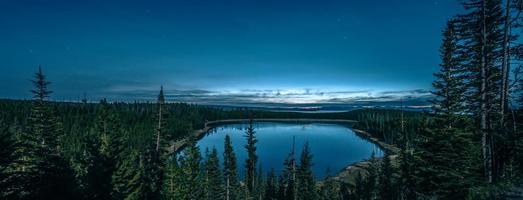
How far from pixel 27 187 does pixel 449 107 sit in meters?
27.2

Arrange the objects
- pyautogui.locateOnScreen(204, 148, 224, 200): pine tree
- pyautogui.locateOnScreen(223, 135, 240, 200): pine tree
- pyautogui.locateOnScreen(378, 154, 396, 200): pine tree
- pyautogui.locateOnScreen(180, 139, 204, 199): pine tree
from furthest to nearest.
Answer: pyautogui.locateOnScreen(204, 148, 224, 200): pine tree < pyautogui.locateOnScreen(223, 135, 240, 200): pine tree < pyautogui.locateOnScreen(378, 154, 396, 200): pine tree < pyautogui.locateOnScreen(180, 139, 204, 199): pine tree

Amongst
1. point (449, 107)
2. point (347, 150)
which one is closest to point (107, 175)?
point (449, 107)

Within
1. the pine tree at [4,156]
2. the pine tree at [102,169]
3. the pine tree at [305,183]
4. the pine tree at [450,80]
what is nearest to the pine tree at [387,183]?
the pine tree at [305,183]

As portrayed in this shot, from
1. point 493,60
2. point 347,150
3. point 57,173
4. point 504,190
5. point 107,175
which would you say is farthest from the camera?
point 347,150

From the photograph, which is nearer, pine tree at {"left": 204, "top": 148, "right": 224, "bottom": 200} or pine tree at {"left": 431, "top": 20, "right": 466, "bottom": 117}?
pine tree at {"left": 431, "top": 20, "right": 466, "bottom": 117}

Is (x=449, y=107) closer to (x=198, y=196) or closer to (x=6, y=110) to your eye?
(x=198, y=196)

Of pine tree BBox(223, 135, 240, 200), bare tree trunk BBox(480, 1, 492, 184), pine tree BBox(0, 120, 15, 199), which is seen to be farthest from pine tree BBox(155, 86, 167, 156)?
bare tree trunk BBox(480, 1, 492, 184)

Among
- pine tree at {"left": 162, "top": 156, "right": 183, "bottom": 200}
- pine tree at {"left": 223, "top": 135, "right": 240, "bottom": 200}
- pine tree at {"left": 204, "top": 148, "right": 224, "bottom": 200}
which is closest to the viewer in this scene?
pine tree at {"left": 162, "top": 156, "right": 183, "bottom": 200}

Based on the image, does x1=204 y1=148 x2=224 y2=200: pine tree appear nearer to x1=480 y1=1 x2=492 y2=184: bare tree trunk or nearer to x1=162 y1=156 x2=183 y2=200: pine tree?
x1=162 y1=156 x2=183 y2=200: pine tree

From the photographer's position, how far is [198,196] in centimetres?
4972

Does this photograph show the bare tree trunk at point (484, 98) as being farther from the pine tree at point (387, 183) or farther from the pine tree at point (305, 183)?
the pine tree at point (305, 183)

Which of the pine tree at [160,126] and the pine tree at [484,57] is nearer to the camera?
the pine tree at [484,57]

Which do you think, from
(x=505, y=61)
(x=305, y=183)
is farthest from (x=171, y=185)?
(x=505, y=61)

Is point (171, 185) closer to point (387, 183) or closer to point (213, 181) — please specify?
point (213, 181)
